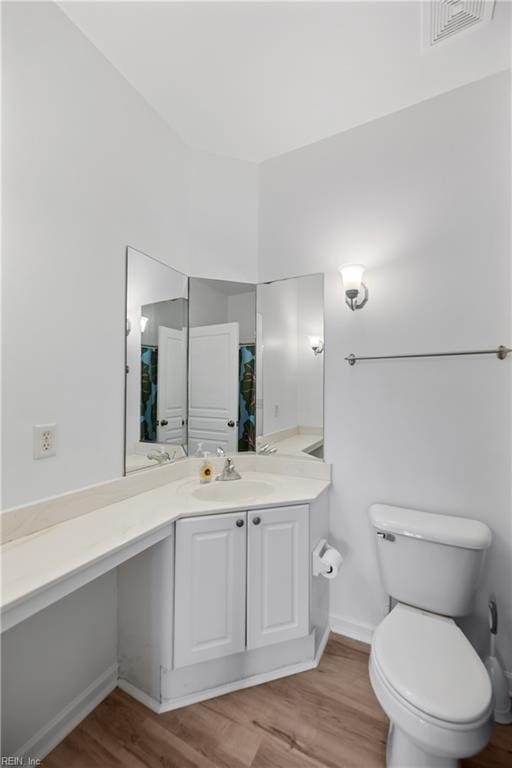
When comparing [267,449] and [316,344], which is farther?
[267,449]

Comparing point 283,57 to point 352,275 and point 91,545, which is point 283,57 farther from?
point 91,545

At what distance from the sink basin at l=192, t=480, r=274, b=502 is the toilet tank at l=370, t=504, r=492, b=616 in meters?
0.58

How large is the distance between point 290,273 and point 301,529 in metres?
1.43

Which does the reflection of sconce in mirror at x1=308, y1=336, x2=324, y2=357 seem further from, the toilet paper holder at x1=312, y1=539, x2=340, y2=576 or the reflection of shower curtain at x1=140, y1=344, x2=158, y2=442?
the toilet paper holder at x1=312, y1=539, x2=340, y2=576

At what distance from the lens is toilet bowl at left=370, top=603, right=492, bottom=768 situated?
95cm

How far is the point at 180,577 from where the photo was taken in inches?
54.4

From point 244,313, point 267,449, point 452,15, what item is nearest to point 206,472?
point 267,449

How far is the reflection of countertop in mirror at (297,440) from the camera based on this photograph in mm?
1945

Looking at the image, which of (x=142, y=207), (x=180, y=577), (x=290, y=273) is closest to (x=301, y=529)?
(x=180, y=577)

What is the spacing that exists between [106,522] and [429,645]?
4.16 feet

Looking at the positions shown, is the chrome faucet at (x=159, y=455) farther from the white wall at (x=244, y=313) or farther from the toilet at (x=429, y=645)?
the toilet at (x=429, y=645)

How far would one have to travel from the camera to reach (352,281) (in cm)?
174

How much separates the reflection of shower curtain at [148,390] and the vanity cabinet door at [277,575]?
696 millimetres

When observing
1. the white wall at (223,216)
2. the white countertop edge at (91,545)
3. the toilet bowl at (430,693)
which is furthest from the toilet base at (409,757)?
the white wall at (223,216)
